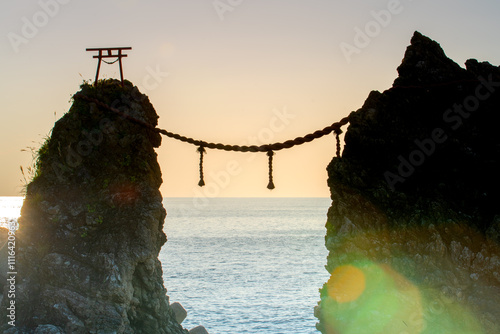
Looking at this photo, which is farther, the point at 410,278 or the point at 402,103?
the point at 402,103

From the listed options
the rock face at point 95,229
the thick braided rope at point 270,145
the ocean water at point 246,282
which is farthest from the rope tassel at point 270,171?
the ocean water at point 246,282

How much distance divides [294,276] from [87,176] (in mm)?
47544

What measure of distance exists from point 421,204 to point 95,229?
11.3m

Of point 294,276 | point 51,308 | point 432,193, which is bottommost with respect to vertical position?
point 294,276

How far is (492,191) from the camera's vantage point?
14422 millimetres

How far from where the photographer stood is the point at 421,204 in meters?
14.8

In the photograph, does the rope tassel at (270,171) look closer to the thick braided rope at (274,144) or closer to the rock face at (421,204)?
the thick braided rope at (274,144)

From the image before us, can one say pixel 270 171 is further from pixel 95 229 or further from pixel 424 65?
pixel 95 229

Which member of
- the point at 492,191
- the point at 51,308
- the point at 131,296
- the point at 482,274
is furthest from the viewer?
the point at 131,296

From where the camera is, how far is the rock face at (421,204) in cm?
1377

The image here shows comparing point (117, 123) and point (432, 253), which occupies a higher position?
point (117, 123)

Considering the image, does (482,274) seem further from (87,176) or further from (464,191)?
(87,176)

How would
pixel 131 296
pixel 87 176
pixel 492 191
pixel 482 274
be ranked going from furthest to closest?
pixel 87 176, pixel 131 296, pixel 492 191, pixel 482 274

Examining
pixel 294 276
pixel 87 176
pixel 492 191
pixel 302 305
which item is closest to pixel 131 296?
pixel 87 176
